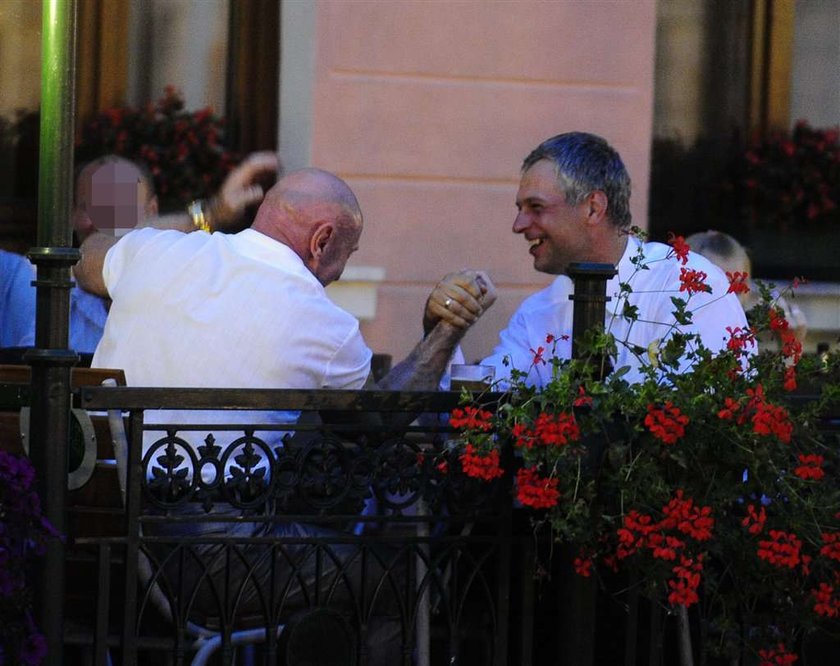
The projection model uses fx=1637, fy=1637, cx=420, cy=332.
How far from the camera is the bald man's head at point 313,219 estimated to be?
4121 millimetres

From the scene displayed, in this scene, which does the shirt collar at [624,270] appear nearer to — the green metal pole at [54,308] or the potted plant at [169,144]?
the green metal pole at [54,308]

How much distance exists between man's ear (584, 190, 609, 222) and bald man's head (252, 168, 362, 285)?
2.46 ft

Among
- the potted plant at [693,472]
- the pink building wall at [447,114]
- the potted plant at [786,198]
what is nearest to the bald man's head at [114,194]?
the pink building wall at [447,114]

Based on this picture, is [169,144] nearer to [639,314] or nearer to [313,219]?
[313,219]

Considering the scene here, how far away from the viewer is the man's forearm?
4.23m

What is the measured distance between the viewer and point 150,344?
12.8 ft

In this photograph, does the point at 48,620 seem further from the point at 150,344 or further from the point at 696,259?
the point at 696,259

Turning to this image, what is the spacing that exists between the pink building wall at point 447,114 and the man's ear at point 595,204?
1.83 m

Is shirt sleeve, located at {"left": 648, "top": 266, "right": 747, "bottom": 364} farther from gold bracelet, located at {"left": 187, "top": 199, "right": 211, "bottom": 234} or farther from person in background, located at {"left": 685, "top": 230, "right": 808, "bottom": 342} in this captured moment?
person in background, located at {"left": 685, "top": 230, "right": 808, "bottom": 342}

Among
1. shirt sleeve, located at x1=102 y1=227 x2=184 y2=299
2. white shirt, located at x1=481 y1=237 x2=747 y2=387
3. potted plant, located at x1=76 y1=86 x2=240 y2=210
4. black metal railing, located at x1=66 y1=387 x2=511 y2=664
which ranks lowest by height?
black metal railing, located at x1=66 y1=387 x2=511 y2=664

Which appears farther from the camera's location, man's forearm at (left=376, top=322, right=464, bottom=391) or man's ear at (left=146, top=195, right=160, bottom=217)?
man's ear at (left=146, top=195, right=160, bottom=217)

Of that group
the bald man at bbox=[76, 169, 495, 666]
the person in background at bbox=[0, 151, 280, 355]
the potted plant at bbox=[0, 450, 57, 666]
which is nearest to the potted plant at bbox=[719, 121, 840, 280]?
the person in background at bbox=[0, 151, 280, 355]

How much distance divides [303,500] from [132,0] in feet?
12.1

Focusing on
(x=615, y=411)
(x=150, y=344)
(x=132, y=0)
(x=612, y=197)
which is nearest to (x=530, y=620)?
(x=615, y=411)
